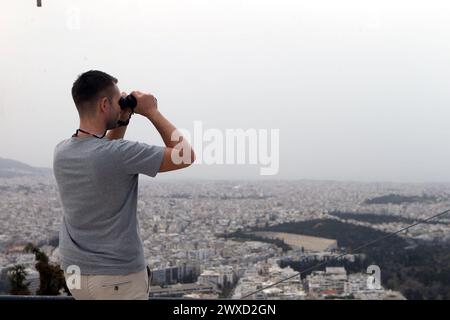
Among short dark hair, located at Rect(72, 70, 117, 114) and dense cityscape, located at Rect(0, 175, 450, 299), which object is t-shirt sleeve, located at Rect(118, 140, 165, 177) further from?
dense cityscape, located at Rect(0, 175, 450, 299)

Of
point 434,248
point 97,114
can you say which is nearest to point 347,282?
point 434,248

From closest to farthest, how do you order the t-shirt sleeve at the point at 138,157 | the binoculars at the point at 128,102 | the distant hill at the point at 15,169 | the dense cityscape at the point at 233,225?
the t-shirt sleeve at the point at 138,157 < the binoculars at the point at 128,102 < the dense cityscape at the point at 233,225 < the distant hill at the point at 15,169

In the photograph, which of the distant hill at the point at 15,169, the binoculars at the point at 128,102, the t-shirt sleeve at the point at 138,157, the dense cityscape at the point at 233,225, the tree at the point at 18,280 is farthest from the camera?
the distant hill at the point at 15,169

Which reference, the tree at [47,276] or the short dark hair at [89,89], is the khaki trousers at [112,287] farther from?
the tree at [47,276]

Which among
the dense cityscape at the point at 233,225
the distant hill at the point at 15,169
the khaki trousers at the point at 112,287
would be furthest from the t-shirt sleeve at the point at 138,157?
the distant hill at the point at 15,169
